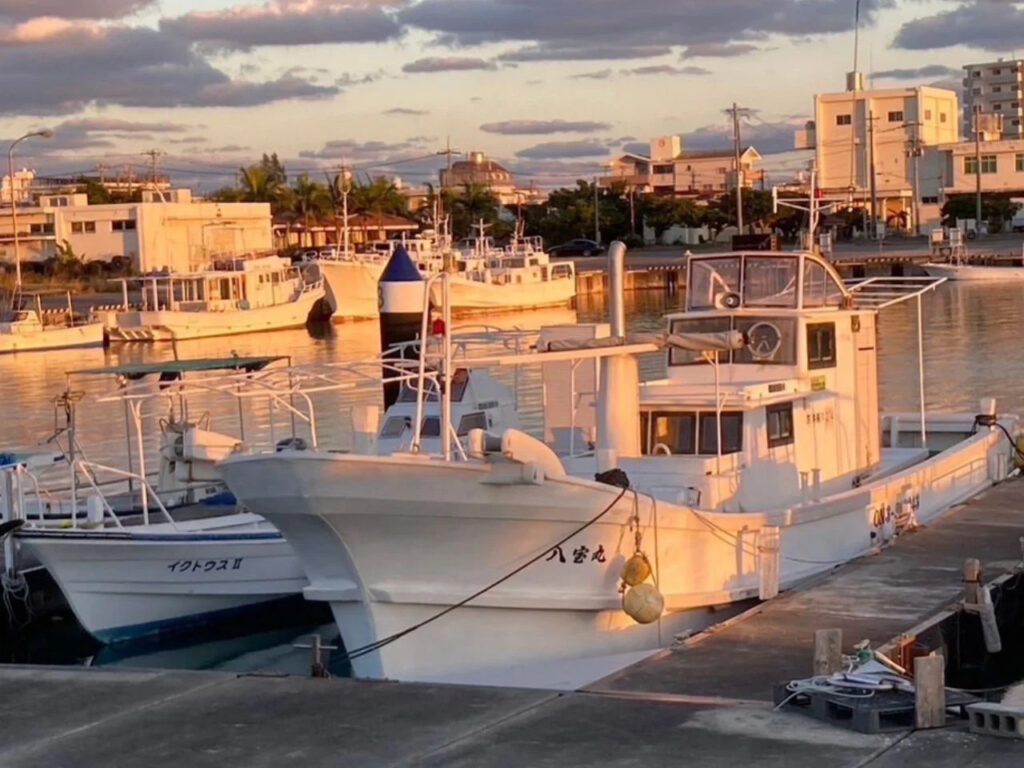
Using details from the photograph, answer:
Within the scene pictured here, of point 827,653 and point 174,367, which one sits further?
point 174,367

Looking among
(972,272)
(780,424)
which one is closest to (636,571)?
(780,424)

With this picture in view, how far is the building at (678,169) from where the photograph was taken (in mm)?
157750

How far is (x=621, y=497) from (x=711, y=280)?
16.5ft

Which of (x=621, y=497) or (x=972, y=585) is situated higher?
(x=621, y=497)

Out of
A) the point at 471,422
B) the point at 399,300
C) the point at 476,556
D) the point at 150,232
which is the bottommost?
the point at 476,556

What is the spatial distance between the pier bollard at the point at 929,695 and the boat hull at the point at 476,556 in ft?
16.2

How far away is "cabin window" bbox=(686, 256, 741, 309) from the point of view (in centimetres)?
1969

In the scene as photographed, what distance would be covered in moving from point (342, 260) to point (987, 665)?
2736 inches

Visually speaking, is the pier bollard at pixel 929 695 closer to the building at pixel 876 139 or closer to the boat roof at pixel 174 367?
the boat roof at pixel 174 367

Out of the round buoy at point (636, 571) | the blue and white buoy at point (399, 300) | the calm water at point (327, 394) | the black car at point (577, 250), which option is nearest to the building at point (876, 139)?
the black car at point (577, 250)

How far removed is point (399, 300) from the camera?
2495cm

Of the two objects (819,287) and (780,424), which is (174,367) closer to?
(819,287)

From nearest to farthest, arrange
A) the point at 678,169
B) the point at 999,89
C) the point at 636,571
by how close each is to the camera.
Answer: the point at 636,571 → the point at 678,169 → the point at 999,89

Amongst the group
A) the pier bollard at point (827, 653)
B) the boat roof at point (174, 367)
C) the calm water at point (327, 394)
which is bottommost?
the calm water at point (327, 394)
